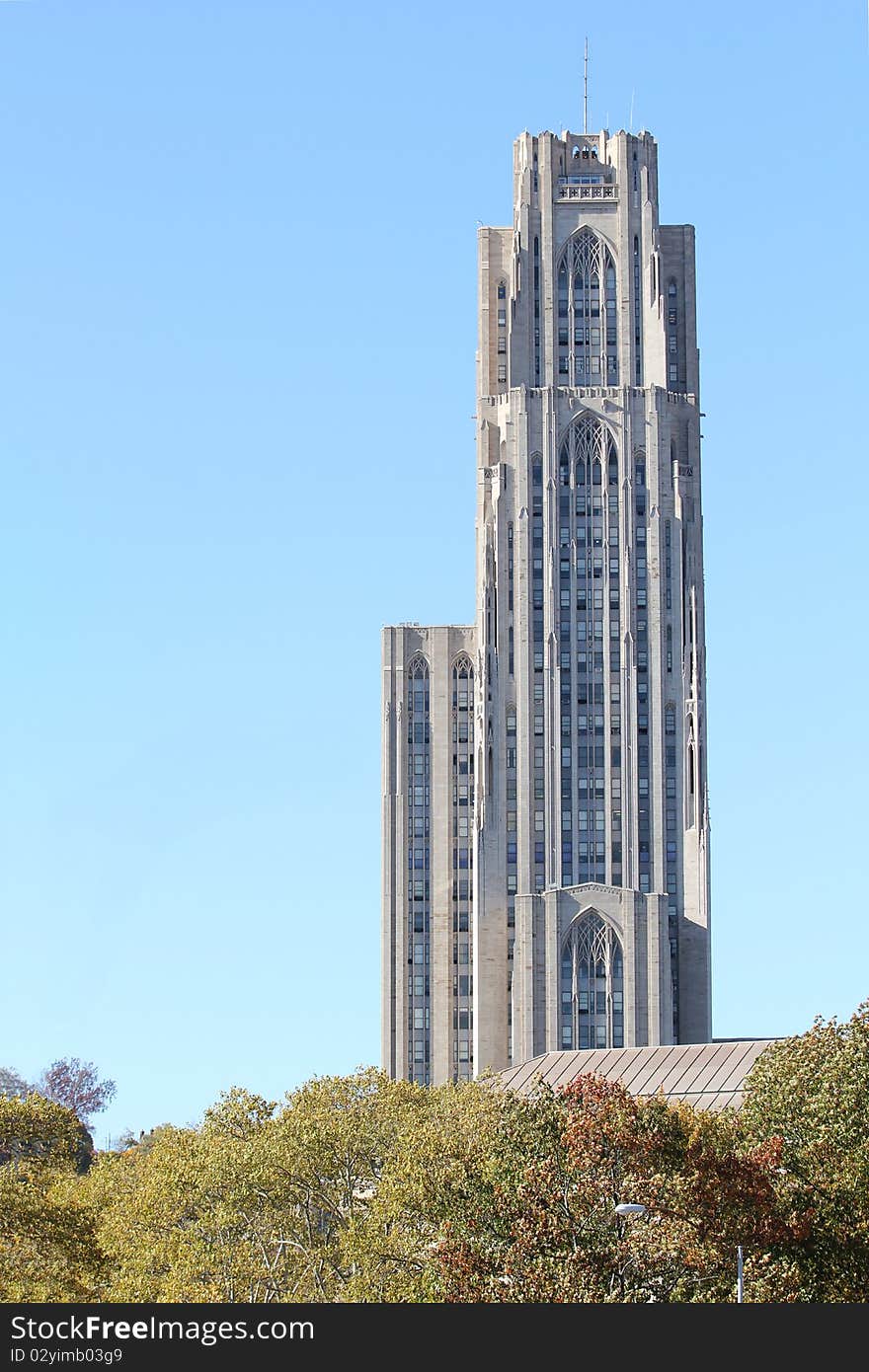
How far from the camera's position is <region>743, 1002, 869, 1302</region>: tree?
70625 millimetres

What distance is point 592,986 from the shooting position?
610 feet

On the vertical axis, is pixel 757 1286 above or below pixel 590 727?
below

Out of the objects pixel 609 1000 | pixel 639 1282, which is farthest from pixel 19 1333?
pixel 609 1000

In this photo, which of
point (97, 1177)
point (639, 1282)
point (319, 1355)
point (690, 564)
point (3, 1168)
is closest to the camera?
point (319, 1355)

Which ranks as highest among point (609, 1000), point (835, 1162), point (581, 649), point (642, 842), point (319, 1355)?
point (581, 649)

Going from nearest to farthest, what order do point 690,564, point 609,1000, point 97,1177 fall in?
point 97,1177 < point 609,1000 < point 690,564

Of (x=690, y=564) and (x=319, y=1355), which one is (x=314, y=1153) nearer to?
(x=319, y=1355)

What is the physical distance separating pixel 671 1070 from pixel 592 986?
45910 mm

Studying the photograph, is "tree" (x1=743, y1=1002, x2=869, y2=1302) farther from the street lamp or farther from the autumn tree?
the autumn tree

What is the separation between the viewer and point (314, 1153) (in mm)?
83688

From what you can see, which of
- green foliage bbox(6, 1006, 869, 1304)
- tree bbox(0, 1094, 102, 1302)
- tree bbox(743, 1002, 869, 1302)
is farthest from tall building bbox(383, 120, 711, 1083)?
tree bbox(0, 1094, 102, 1302)

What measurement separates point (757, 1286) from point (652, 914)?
416 ft

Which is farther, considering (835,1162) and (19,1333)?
(835,1162)

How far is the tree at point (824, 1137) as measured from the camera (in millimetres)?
70625
